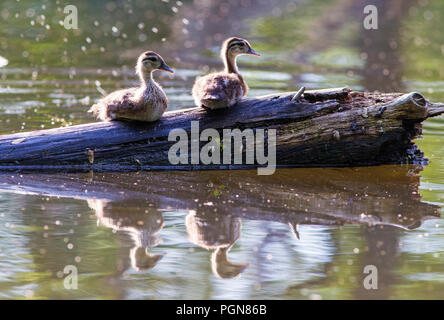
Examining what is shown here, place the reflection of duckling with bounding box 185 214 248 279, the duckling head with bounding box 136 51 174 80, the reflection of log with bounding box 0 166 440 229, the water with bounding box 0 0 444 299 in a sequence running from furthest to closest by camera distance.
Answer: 1. the duckling head with bounding box 136 51 174 80
2. the reflection of log with bounding box 0 166 440 229
3. the reflection of duckling with bounding box 185 214 248 279
4. the water with bounding box 0 0 444 299

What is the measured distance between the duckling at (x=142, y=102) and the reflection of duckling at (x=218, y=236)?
1599 mm

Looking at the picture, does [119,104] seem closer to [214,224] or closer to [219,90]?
[219,90]

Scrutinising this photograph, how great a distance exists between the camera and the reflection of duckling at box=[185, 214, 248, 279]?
5562 millimetres

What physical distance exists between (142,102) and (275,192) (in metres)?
1.84

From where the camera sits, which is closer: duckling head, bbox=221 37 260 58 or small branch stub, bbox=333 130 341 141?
small branch stub, bbox=333 130 341 141

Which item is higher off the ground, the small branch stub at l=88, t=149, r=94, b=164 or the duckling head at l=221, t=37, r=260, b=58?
the duckling head at l=221, t=37, r=260, b=58

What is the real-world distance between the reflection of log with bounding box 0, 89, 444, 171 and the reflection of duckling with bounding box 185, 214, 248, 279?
155 centimetres

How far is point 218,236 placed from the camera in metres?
6.30

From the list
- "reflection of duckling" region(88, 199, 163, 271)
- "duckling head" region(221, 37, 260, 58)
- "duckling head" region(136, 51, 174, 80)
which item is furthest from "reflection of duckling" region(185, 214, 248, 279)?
"duckling head" region(221, 37, 260, 58)

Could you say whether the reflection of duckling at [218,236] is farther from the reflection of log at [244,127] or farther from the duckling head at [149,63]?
the duckling head at [149,63]

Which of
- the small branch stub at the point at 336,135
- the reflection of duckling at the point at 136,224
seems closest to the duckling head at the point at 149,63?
the reflection of duckling at the point at 136,224

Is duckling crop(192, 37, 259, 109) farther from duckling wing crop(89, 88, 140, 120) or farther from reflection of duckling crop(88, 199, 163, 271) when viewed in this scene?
reflection of duckling crop(88, 199, 163, 271)

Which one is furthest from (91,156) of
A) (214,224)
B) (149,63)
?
(214,224)

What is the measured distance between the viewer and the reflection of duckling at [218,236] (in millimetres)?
5562
